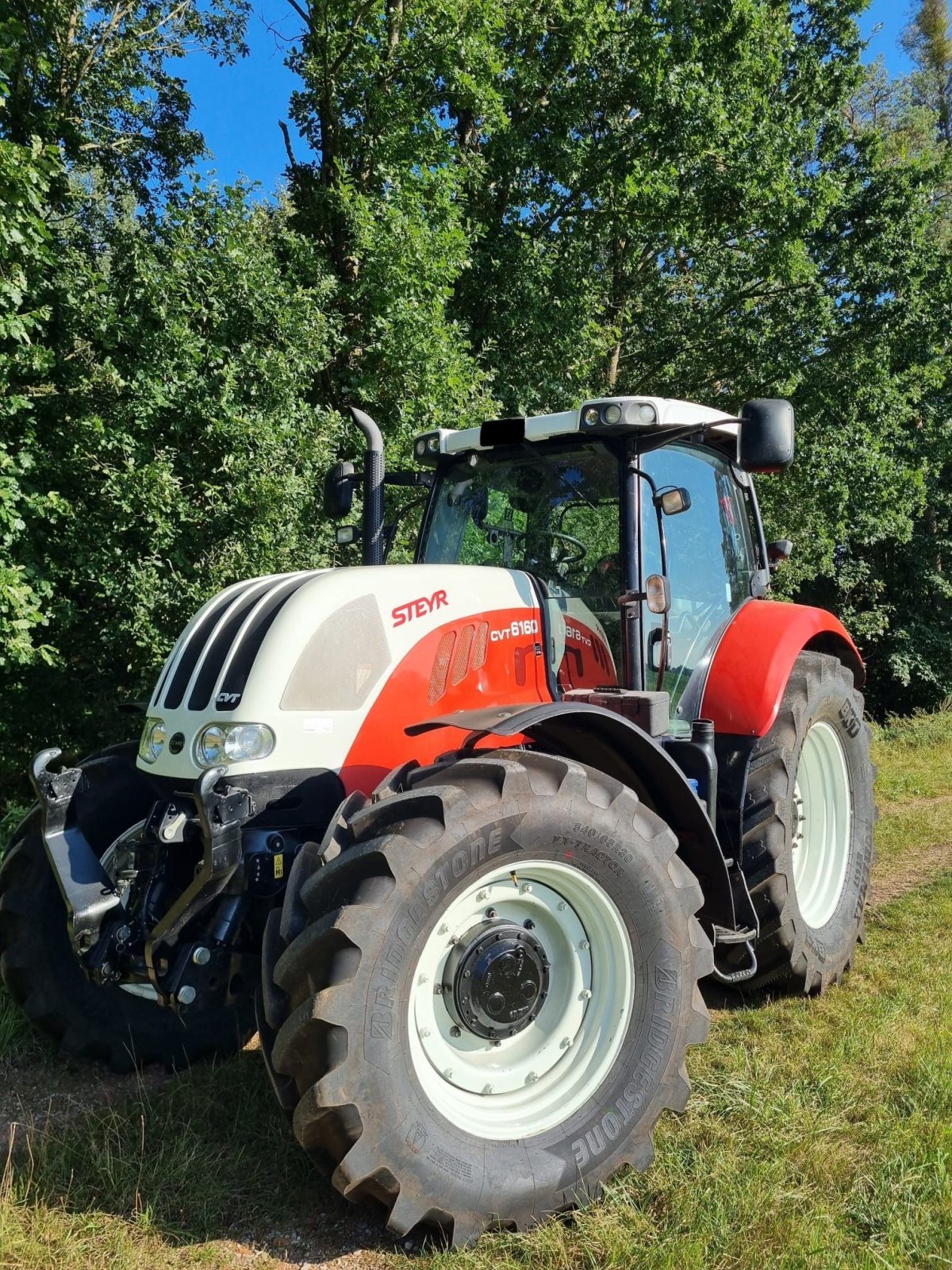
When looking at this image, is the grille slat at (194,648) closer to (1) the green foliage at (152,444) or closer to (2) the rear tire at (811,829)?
(2) the rear tire at (811,829)

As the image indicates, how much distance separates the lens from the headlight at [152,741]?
2.86m

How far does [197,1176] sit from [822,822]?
120 inches

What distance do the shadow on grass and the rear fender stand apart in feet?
4.16

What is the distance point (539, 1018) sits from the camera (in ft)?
8.71

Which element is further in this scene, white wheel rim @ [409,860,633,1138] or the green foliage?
the green foliage

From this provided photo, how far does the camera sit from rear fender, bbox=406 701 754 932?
2855 mm

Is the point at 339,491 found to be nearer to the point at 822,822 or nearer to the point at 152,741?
the point at 152,741

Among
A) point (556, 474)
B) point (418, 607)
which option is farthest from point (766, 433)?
point (418, 607)

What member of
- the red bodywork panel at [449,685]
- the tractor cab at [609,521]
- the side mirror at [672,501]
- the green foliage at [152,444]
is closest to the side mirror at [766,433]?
the tractor cab at [609,521]

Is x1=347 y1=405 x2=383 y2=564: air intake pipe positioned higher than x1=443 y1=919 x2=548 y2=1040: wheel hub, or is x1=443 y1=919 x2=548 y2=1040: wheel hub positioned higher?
x1=347 y1=405 x2=383 y2=564: air intake pipe

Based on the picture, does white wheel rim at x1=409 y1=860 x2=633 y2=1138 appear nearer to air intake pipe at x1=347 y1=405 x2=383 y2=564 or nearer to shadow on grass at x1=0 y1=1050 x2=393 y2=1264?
shadow on grass at x1=0 y1=1050 x2=393 y2=1264

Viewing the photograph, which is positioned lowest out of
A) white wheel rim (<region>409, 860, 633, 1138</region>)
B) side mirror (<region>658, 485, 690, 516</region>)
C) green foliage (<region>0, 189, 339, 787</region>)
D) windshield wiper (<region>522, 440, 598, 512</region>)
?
white wheel rim (<region>409, 860, 633, 1138</region>)

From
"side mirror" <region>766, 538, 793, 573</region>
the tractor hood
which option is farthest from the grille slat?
"side mirror" <region>766, 538, 793, 573</region>

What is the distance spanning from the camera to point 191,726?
8.98 feet
